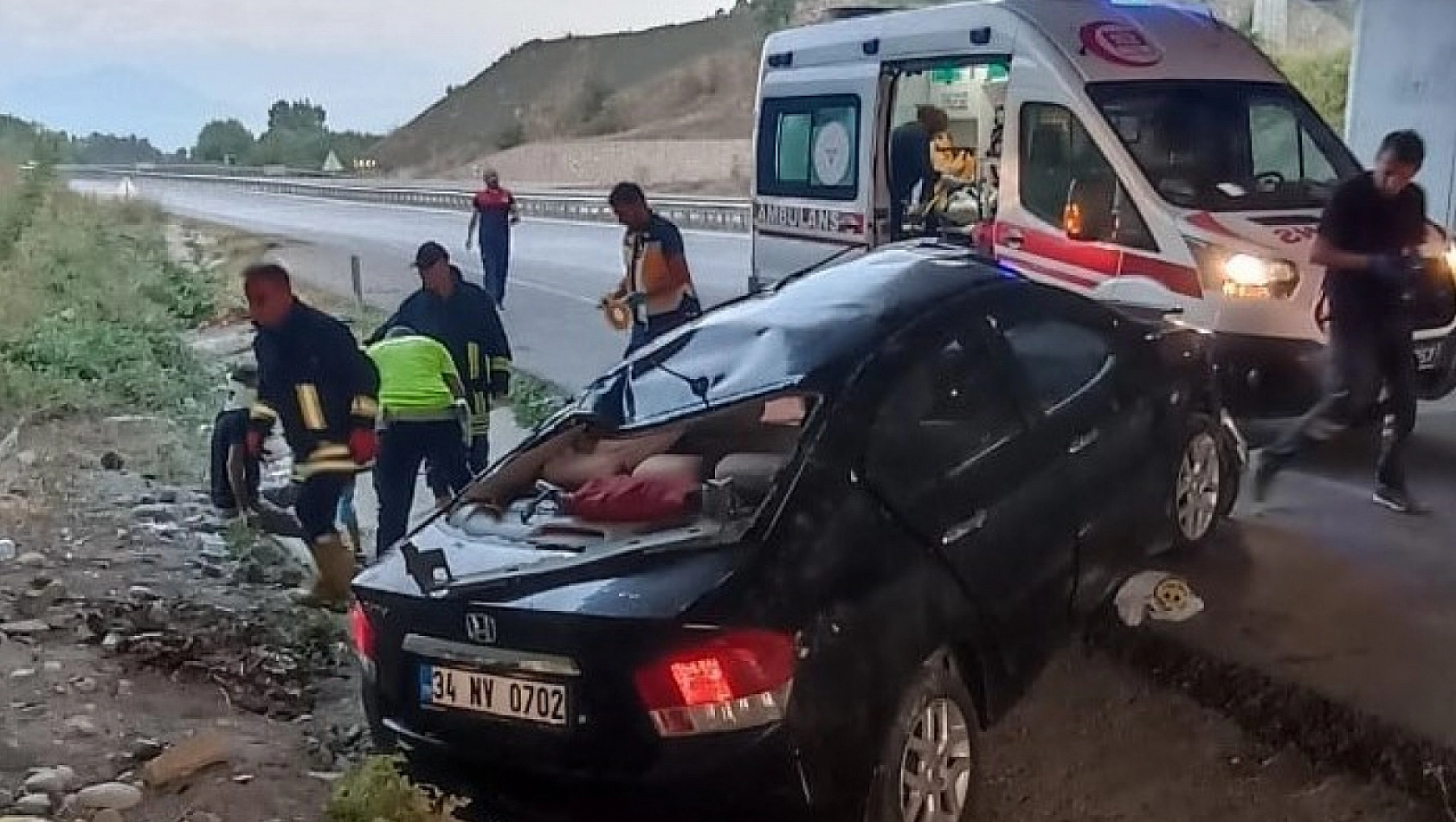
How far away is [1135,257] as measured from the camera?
7379 millimetres

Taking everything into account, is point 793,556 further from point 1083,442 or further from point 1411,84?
point 1411,84

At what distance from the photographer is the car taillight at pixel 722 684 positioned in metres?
3.09

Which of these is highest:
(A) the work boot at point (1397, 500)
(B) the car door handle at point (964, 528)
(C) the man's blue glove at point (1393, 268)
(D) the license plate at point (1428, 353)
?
(C) the man's blue glove at point (1393, 268)

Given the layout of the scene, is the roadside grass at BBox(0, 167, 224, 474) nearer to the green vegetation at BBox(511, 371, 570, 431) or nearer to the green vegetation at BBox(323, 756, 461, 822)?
the green vegetation at BBox(511, 371, 570, 431)

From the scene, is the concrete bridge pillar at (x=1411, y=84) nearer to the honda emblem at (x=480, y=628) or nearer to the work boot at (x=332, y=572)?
the work boot at (x=332, y=572)

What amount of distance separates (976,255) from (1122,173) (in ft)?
9.11

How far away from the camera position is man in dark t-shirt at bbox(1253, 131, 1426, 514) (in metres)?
6.00

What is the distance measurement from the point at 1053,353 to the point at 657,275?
3.39m

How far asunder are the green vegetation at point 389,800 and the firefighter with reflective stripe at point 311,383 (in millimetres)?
2042

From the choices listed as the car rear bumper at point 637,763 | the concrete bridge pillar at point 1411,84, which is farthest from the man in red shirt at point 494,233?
the car rear bumper at point 637,763

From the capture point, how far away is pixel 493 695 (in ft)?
10.9

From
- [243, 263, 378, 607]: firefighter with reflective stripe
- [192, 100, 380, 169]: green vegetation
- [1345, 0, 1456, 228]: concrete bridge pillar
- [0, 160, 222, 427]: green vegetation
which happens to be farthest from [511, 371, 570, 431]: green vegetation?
[192, 100, 380, 169]: green vegetation

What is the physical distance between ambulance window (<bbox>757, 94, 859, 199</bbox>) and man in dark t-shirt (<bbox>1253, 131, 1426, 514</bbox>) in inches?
154

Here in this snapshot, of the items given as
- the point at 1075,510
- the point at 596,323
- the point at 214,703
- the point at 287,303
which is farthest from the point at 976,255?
the point at 596,323
